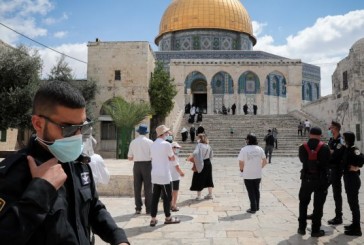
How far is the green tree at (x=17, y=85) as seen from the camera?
15289 millimetres

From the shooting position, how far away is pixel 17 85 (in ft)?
52.2

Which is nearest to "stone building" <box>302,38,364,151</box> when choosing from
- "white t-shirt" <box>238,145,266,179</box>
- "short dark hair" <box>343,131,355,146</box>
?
"white t-shirt" <box>238,145,266,179</box>

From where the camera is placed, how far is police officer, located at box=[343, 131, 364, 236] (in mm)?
4660

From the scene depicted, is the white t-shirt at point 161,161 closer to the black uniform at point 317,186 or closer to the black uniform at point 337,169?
the black uniform at point 317,186

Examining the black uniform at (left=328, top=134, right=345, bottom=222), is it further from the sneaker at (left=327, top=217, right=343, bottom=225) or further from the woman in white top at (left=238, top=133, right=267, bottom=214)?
the woman in white top at (left=238, top=133, right=267, bottom=214)

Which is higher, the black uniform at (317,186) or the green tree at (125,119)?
the green tree at (125,119)

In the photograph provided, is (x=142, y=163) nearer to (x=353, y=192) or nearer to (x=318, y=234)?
(x=318, y=234)

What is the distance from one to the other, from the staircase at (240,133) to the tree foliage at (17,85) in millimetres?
7723

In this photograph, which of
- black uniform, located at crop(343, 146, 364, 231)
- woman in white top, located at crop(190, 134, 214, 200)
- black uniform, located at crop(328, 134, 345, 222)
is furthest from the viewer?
woman in white top, located at crop(190, 134, 214, 200)

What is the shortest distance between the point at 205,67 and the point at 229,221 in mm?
25503

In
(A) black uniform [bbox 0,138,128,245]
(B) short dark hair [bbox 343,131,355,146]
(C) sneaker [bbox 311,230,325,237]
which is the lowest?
(C) sneaker [bbox 311,230,325,237]

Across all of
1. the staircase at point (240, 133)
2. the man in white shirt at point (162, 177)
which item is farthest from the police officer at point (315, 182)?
the staircase at point (240, 133)

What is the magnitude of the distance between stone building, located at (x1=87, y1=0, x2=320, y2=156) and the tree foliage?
5.33 m

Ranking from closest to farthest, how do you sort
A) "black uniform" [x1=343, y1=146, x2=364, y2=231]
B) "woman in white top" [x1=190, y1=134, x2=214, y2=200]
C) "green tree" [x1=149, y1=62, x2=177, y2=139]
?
"black uniform" [x1=343, y1=146, x2=364, y2=231]
"woman in white top" [x1=190, y1=134, x2=214, y2=200]
"green tree" [x1=149, y1=62, x2=177, y2=139]
